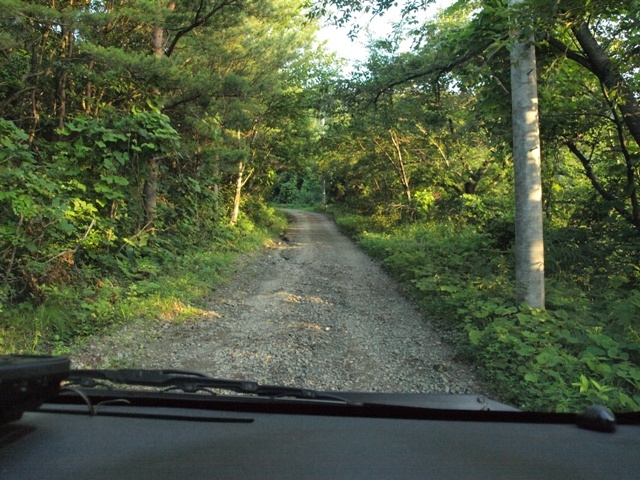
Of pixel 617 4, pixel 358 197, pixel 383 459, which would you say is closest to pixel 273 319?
pixel 383 459

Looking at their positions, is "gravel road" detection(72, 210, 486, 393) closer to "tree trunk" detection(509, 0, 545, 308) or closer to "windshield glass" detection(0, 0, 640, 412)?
"windshield glass" detection(0, 0, 640, 412)

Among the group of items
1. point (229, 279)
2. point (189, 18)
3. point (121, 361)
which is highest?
point (189, 18)

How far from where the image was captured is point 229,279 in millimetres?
11016

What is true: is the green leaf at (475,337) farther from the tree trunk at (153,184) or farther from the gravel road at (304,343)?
the tree trunk at (153,184)

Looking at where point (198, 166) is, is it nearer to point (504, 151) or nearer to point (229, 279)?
point (229, 279)

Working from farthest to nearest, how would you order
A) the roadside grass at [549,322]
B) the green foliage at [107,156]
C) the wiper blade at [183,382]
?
1. the green foliage at [107,156]
2. the roadside grass at [549,322]
3. the wiper blade at [183,382]

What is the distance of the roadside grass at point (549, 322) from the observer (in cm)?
438

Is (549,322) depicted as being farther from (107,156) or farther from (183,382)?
(107,156)

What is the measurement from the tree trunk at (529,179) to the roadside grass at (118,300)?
16.6 feet

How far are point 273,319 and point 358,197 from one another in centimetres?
2096

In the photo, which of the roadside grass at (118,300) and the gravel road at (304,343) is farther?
the roadside grass at (118,300)

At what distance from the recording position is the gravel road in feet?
17.3

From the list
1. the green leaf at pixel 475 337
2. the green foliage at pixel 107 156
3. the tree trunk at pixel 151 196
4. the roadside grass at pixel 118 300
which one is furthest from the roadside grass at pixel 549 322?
the tree trunk at pixel 151 196

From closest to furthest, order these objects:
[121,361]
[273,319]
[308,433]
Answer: [308,433], [121,361], [273,319]
